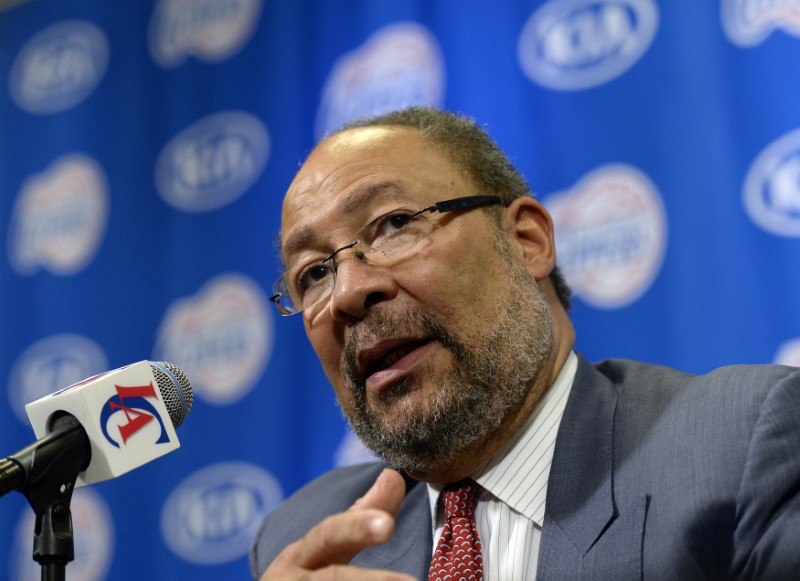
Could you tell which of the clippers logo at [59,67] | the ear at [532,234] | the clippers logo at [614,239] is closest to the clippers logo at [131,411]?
the ear at [532,234]

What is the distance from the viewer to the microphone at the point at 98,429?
111 centimetres

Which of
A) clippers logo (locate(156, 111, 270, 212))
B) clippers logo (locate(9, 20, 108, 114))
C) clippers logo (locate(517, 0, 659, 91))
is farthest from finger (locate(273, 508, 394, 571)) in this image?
clippers logo (locate(9, 20, 108, 114))

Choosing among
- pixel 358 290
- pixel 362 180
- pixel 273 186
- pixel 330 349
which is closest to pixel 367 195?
pixel 362 180

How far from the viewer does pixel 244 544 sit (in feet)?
9.45

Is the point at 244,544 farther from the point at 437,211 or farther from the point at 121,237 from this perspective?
the point at 437,211

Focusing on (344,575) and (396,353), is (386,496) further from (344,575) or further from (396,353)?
(396,353)

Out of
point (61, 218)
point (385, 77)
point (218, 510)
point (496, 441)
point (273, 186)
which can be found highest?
point (385, 77)

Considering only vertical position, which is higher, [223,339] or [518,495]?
[223,339]

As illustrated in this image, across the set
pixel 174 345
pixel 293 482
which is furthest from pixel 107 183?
pixel 293 482

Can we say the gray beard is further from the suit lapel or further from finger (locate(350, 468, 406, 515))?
finger (locate(350, 468, 406, 515))

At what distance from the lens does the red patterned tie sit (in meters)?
1.54

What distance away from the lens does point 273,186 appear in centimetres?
316

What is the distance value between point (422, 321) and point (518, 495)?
0.38m

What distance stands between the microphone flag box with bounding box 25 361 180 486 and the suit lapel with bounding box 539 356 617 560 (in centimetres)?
66
